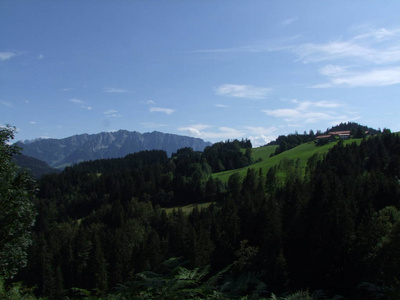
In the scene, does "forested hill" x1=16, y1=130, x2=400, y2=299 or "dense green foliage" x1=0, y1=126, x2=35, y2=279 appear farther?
"dense green foliage" x1=0, y1=126, x2=35, y2=279

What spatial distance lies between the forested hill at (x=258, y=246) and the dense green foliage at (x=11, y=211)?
3.88 metres

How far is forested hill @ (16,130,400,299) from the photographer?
41.8 feet

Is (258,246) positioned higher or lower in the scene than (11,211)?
lower

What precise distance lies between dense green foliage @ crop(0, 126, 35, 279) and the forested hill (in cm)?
388

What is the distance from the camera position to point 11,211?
14227 mm

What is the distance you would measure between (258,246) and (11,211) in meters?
50.1

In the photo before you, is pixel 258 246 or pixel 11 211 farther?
pixel 258 246

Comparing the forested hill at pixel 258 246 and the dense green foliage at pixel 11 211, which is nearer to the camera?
the forested hill at pixel 258 246

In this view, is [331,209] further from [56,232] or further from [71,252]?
[56,232]

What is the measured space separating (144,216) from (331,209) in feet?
296

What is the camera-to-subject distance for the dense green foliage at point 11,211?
14203 mm

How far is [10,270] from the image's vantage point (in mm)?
14977

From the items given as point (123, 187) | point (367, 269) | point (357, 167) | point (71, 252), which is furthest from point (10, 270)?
point (123, 187)

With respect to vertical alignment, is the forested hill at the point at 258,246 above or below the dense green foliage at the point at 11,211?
below
